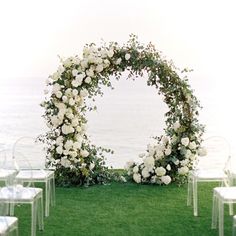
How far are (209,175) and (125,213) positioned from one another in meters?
0.99

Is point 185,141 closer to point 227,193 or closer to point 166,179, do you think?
point 166,179

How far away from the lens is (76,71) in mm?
7402

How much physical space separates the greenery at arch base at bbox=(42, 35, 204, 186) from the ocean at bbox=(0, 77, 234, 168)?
7.43 feet

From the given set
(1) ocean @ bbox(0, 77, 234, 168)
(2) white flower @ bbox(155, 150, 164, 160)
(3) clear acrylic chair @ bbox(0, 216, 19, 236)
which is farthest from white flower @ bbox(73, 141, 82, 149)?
(3) clear acrylic chair @ bbox(0, 216, 19, 236)

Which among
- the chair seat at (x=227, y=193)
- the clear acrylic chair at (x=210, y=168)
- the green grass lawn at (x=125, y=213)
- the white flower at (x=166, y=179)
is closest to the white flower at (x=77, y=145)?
the green grass lawn at (x=125, y=213)

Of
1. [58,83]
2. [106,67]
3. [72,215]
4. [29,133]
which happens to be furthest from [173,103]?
[29,133]

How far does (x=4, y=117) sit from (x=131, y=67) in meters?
9.41

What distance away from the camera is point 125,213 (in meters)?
6.10

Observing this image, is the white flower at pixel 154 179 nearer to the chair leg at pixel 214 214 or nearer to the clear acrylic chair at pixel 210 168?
the clear acrylic chair at pixel 210 168

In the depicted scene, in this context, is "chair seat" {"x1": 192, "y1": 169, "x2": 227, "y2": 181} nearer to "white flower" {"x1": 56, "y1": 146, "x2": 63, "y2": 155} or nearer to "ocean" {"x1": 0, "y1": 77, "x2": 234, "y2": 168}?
"white flower" {"x1": 56, "y1": 146, "x2": 63, "y2": 155}

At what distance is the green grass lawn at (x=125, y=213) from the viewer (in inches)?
215

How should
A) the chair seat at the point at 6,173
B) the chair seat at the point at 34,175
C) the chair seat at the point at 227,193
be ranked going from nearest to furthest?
the chair seat at the point at 227,193 < the chair seat at the point at 34,175 < the chair seat at the point at 6,173

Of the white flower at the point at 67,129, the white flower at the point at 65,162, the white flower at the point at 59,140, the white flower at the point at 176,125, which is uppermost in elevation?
the white flower at the point at 176,125

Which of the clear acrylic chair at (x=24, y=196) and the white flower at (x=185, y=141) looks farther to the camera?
the white flower at (x=185, y=141)
